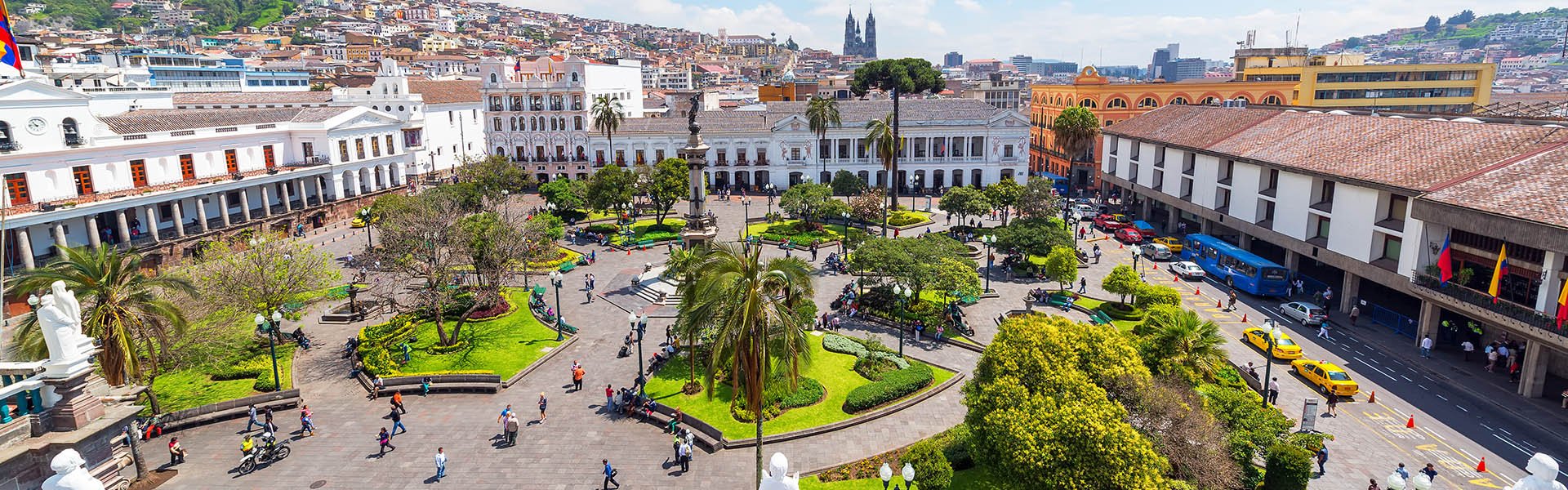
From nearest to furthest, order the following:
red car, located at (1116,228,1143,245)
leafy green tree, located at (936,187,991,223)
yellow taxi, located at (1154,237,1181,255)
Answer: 1. yellow taxi, located at (1154,237,1181,255)
2. leafy green tree, located at (936,187,991,223)
3. red car, located at (1116,228,1143,245)

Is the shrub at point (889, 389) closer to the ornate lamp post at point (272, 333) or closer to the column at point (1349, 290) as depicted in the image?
the ornate lamp post at point (272, 333)

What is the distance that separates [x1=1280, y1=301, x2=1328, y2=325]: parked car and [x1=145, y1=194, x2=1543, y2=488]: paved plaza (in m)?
3.09

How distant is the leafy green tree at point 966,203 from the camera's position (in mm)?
54031

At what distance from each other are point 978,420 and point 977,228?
122ft

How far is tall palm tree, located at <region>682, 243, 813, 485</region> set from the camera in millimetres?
19141

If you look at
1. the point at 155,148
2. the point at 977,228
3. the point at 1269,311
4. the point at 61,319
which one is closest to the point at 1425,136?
the point at 1269,311

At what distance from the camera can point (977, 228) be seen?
55.7 m

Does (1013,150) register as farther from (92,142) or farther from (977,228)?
(92,142)

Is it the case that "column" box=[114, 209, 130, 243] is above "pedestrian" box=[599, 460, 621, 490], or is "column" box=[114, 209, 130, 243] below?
above

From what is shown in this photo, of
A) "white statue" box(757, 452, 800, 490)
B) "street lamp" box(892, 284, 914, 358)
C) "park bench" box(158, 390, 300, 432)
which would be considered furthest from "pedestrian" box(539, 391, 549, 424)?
"white statue" box(757, 452, 800, 490)

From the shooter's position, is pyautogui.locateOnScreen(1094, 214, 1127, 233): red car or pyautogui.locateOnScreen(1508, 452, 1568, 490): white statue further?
pyautogui.locateOnScreen(1094, 214, 1127, 233): red car

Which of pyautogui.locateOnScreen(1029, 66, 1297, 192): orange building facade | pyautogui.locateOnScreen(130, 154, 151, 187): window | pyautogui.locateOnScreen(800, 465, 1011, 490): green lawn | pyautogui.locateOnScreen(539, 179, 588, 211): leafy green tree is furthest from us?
pyautogui.locateOnScreen(1029, 66, 1297, 192): orange building facade

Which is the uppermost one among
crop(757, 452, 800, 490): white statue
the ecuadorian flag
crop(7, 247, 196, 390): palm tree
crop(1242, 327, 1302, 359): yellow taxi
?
the ecuadorian flag

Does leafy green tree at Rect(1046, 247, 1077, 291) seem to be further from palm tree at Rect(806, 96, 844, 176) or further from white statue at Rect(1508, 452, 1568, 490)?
white statue at Rect(1508, 452, 1568, 490)
